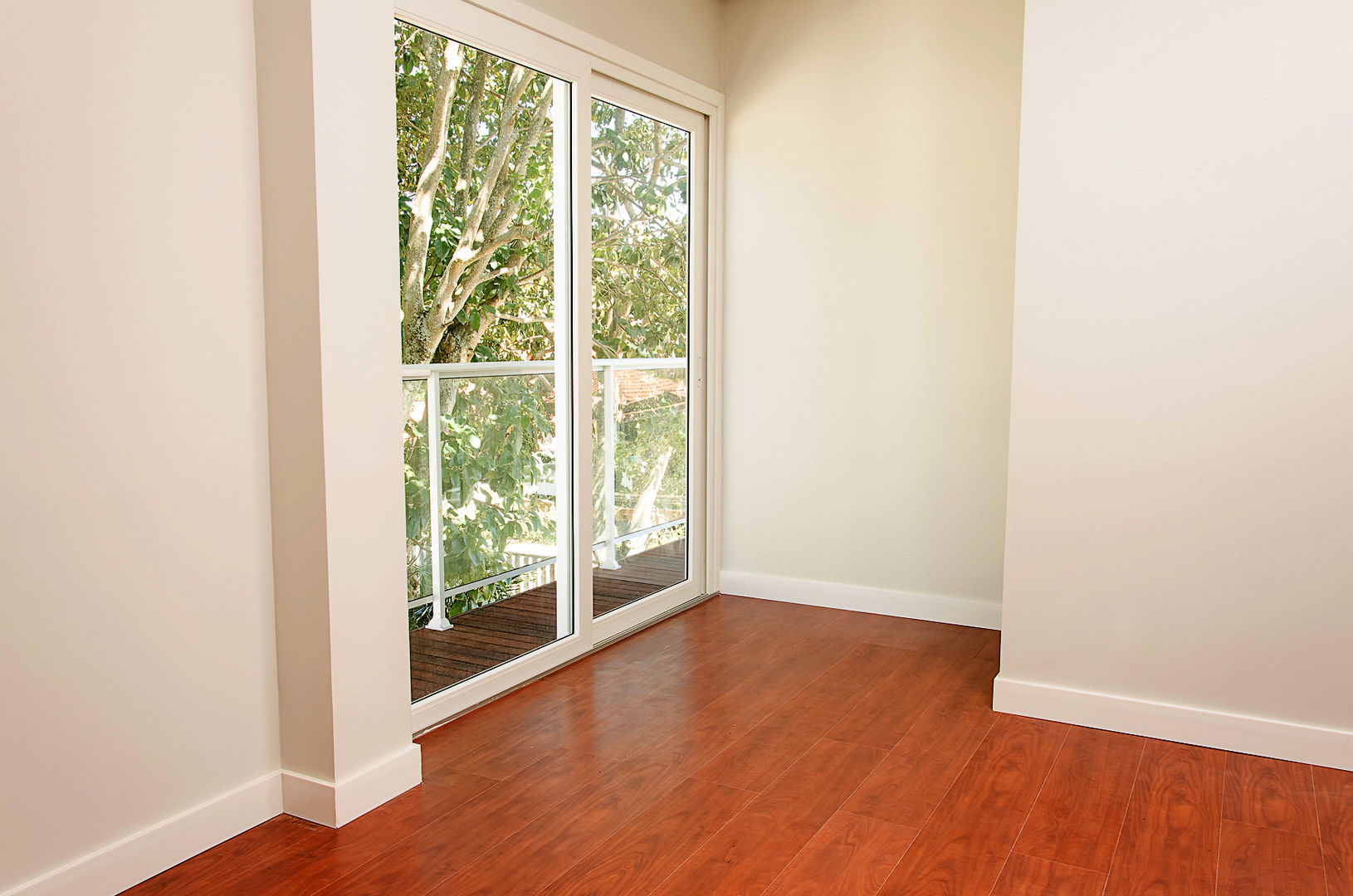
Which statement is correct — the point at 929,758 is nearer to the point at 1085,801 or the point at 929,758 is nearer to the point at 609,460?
the point at 1085,801

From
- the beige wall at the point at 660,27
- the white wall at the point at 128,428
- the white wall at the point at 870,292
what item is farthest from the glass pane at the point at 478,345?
the white wall at the point at 870,292

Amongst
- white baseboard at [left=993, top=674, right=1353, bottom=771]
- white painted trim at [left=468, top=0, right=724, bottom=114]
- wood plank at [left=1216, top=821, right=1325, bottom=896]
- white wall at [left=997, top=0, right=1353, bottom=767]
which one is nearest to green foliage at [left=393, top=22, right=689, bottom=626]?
white painted trim at [left=468, top=0, right=724, bottom=114]

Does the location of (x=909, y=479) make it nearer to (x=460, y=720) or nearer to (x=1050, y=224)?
(x=1050, y=224)

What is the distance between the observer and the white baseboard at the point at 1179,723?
9.01 feet

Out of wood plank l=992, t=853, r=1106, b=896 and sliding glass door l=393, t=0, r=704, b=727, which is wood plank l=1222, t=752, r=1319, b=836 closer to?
wood plank l=992, t=853, r=1106, b=896

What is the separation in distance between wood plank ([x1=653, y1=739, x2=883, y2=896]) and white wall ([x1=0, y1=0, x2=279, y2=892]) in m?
1.09

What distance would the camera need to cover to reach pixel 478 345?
3102 mm

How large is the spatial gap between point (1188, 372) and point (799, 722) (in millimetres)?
1509

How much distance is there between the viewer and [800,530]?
14.5 ft

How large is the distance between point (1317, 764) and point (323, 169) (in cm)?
299

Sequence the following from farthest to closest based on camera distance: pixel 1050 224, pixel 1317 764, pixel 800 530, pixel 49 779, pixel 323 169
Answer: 1. pixel 800 530
2. pixel 1050 224
3. pixel 1317 764
4. pixel 323 169
5. pixel 49 779

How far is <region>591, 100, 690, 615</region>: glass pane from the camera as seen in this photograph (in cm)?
377

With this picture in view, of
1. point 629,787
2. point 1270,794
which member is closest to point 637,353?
point 629,787

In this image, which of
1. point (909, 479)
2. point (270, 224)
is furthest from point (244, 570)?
point (909, 479)
